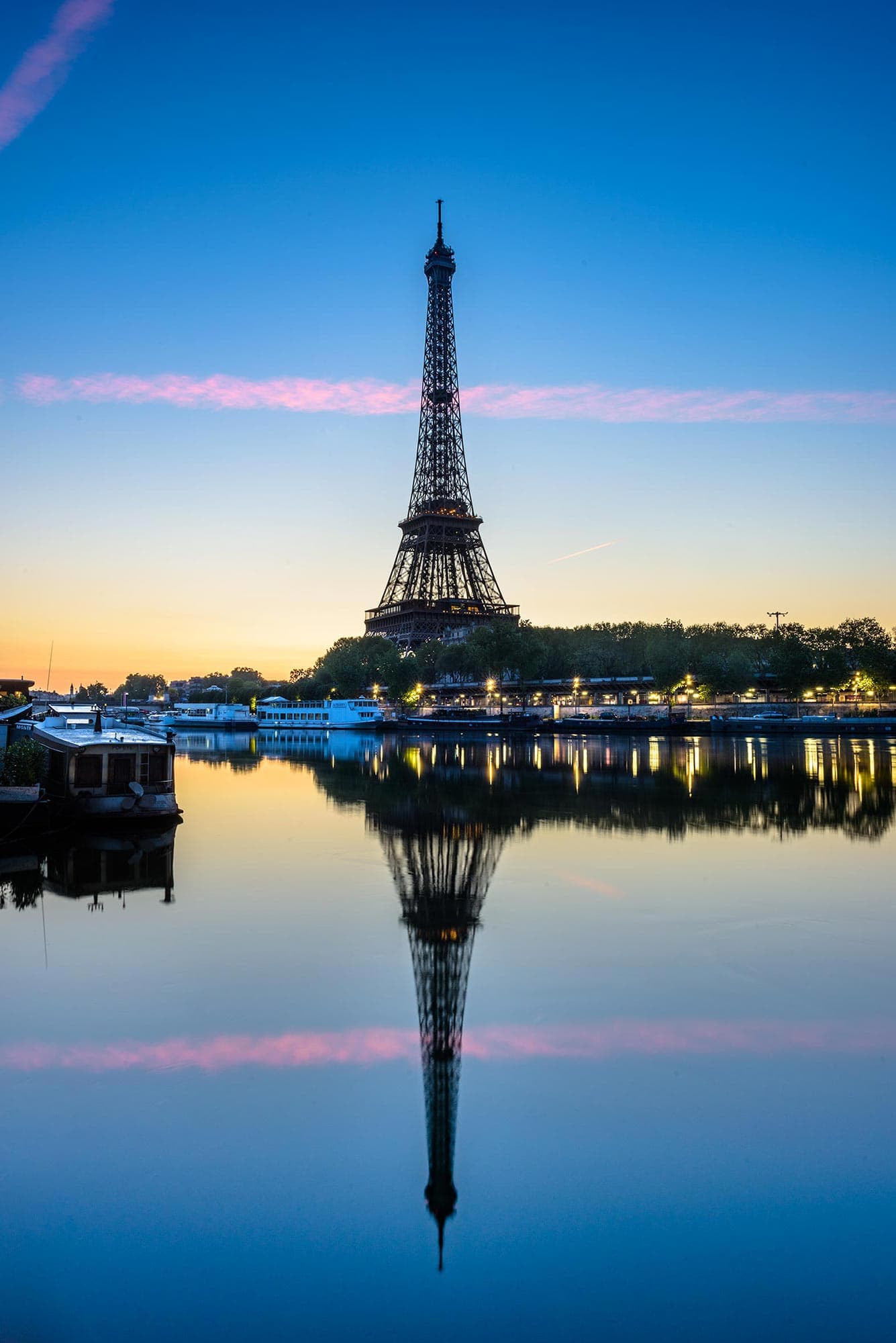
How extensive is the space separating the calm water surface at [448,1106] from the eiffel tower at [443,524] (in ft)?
383

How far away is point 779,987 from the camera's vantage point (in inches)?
427

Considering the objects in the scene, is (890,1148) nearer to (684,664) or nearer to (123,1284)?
(123,1284)

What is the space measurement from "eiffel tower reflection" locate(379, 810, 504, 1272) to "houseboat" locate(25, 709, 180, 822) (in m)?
6.60

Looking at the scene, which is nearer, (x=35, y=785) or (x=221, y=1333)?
(x=221, y=1333)

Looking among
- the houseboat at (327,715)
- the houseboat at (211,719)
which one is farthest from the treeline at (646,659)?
the houseboat at (211,719)

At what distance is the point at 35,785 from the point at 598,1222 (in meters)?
19.7

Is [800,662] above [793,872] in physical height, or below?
above

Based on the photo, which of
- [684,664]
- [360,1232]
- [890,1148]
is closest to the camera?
[360,1232]

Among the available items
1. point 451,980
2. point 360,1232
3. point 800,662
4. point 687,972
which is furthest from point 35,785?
point 800,662

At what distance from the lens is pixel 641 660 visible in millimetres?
141625

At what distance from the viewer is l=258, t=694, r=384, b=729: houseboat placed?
346 ft

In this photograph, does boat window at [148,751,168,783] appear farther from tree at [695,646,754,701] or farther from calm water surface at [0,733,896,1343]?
tree at [695,646,754,701]

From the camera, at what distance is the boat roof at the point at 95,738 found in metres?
23.6

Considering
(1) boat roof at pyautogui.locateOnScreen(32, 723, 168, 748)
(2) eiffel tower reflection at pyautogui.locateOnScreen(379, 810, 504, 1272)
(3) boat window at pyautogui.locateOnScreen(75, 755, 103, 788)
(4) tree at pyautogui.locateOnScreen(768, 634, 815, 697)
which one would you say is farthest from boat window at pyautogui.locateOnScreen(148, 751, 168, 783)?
(4) tree at pyautogui.locateOnScreen(768, 634, 815, 697)
